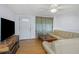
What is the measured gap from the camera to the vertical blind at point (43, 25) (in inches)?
56.2

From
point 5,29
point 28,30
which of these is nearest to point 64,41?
point 28,30

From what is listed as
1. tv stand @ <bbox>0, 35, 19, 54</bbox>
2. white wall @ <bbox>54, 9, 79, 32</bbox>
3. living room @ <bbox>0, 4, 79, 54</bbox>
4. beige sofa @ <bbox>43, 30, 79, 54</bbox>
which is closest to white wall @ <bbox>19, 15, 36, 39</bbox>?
living room @ <bbox>0, 4, 79, 54</bbox>

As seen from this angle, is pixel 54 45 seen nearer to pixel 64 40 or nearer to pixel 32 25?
pixel 64 40

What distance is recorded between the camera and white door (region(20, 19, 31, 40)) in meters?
1.49

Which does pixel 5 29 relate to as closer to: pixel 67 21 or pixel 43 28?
pixel 43 28

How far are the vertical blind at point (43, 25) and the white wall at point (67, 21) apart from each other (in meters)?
0.08

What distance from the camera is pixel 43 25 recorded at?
1.46 meters

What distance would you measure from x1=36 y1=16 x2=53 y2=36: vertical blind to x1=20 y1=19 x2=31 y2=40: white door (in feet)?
0.45

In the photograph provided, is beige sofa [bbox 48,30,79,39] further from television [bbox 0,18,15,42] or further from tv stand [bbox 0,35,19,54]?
television [bbox 0,18,15,42]

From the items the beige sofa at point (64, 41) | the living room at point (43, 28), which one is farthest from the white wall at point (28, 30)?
the beige sofa at point (64, 41)

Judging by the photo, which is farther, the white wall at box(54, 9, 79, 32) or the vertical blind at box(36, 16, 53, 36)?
the vertical blind at box(36, 16, 53, 36)

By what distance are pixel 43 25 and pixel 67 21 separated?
0.34 m

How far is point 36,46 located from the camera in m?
1.53

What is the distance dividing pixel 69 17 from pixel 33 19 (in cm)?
50
